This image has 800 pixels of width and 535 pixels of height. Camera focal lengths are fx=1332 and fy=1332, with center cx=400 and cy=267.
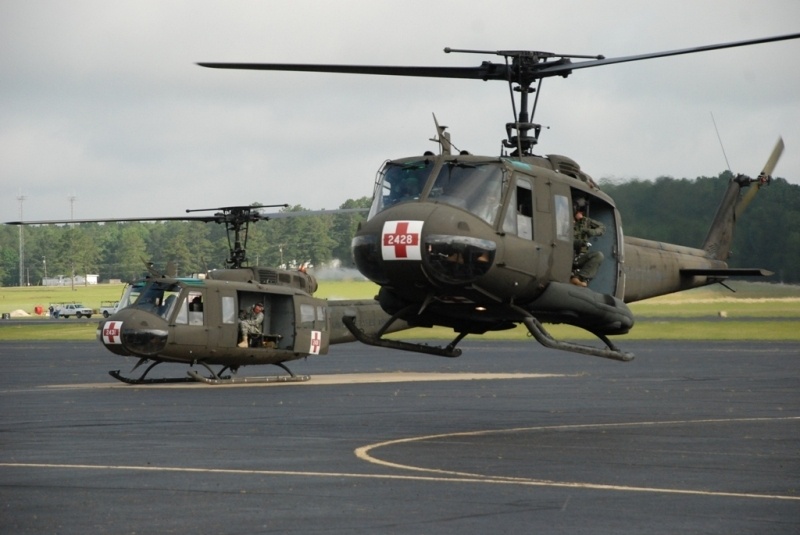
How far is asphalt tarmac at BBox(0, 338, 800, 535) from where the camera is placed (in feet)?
42.0

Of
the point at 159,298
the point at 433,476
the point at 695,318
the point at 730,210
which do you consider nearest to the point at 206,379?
the point at 159,298

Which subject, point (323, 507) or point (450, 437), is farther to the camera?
point (450, 437)

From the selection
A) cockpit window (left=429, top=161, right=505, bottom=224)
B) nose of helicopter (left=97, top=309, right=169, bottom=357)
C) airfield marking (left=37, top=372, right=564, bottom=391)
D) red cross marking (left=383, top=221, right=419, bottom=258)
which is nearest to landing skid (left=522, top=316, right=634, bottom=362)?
cockpit window (left=429, top=161, right=505, bottom=224)

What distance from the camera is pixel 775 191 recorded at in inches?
1860

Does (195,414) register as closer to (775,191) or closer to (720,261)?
(720,261)

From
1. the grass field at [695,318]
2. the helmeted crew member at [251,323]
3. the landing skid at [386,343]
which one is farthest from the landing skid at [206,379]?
the grass field at [695,318]

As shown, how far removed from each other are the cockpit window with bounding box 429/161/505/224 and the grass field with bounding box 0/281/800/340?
36841mm

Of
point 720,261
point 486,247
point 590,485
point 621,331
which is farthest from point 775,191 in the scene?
point 590,485

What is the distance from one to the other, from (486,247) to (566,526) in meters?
7.34

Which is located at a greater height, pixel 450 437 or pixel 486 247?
pixel 486 247

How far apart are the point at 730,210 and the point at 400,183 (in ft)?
38.9

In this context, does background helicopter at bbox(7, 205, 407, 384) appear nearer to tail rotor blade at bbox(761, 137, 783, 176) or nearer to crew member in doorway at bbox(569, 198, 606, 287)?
tail rotor blade at bbox(761, 137, 783, 176)

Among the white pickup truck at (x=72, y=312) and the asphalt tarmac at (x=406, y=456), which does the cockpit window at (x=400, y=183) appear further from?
the white pickup truck at (x=72, y=312)

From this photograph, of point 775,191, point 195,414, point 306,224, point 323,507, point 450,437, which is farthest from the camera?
point 306,224
